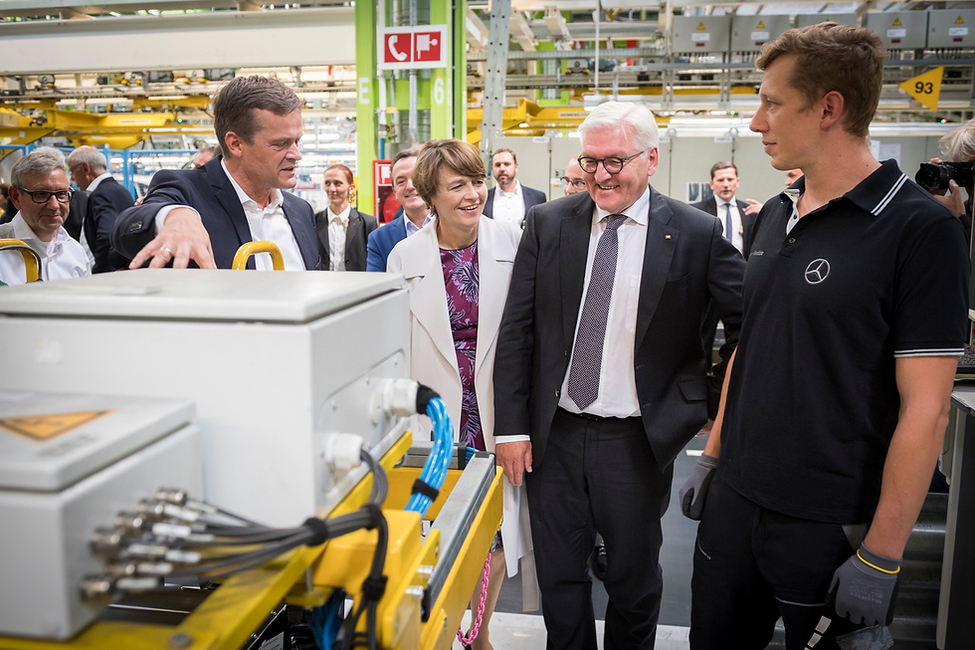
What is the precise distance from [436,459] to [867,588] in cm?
83


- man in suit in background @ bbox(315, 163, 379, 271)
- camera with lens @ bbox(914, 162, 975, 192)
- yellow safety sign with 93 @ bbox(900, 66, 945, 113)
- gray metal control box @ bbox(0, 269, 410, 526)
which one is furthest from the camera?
yellow safety sign with 93 @ bbox(900, 66, 945, 113)

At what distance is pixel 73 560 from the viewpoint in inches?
21.8

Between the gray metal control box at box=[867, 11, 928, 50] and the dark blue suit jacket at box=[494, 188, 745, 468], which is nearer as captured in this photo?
the dark blue suit jacket at box=[494, 188, 745, 468]

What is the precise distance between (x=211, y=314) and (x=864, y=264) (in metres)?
1.08

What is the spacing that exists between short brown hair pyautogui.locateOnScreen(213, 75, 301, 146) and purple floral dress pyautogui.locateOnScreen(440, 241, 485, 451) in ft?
1.99

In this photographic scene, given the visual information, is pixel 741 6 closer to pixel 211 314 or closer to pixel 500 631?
pixel 500 631

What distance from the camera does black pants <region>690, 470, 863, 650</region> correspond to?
→ 1.33m

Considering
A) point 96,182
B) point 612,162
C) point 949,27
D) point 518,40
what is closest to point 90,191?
point 96,182

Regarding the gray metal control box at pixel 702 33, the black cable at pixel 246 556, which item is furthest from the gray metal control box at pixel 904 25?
the black cable at pixel 246 556

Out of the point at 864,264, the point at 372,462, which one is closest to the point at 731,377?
the point at 864,264

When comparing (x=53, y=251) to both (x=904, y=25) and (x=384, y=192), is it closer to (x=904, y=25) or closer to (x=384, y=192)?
(x=384, y=192)

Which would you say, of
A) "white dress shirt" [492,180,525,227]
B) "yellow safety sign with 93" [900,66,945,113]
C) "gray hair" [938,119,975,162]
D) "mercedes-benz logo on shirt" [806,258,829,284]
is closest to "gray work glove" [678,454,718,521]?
"mercedes-benz logo on shirt" [806,258,829,284]

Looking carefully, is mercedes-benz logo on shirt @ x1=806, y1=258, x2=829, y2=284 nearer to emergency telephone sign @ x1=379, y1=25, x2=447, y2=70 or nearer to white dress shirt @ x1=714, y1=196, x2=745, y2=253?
emergency telephone sign @ x1=379, y1=25, x2=447, y2=70

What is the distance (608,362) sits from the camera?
175 cm
